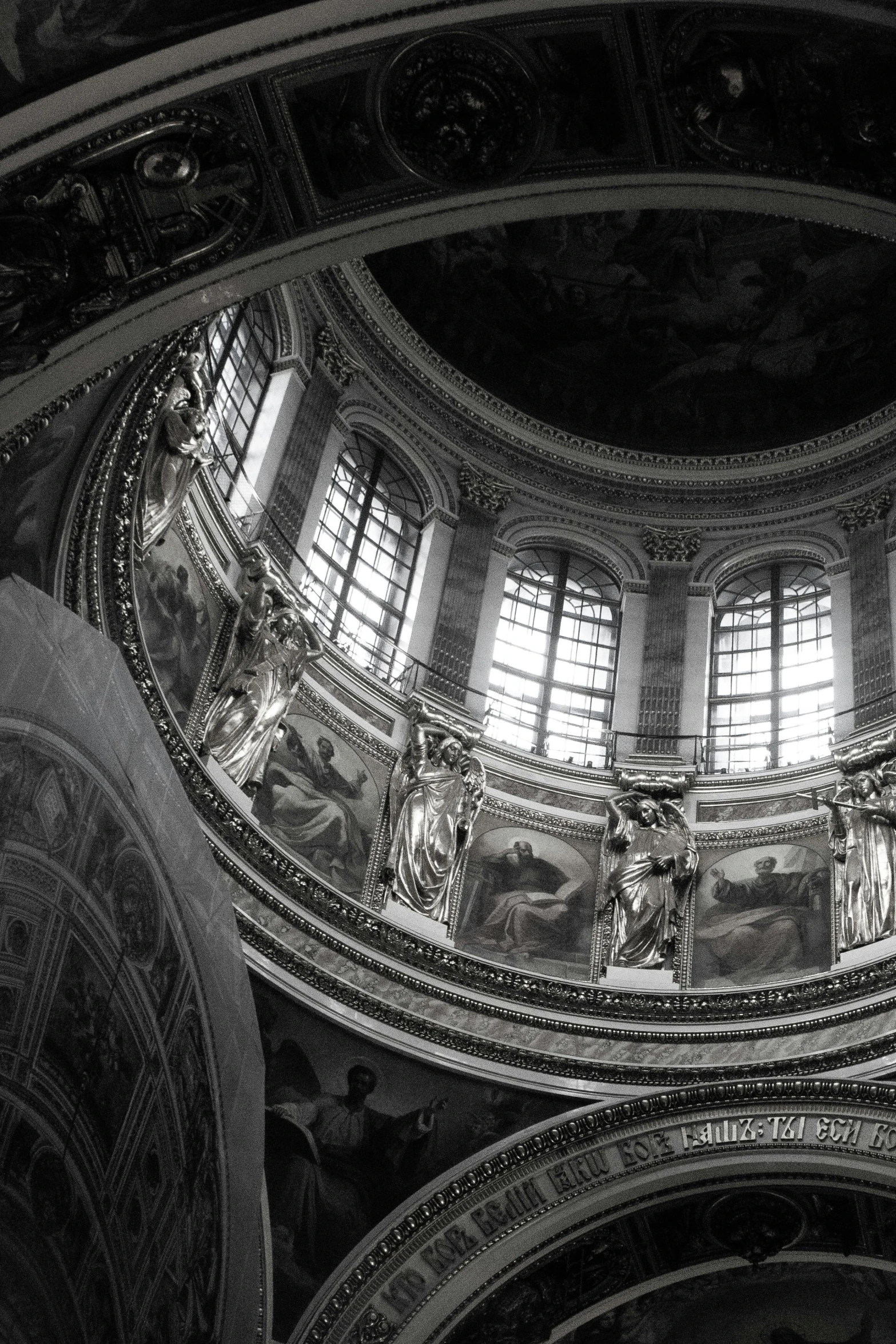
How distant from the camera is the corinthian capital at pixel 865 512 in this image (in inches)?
973

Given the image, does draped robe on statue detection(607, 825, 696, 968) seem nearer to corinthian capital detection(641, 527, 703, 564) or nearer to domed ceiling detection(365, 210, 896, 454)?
corinthian capital detection(641, 527, 703, 564)

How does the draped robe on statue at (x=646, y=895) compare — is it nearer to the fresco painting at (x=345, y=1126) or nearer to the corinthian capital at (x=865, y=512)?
the fresco painting at (x=345, y=1126)

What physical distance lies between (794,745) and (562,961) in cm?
466

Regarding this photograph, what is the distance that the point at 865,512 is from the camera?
979 inches

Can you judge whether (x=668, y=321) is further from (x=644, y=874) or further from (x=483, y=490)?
(x=644, y=874)

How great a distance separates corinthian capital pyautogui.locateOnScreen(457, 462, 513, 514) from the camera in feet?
82.6

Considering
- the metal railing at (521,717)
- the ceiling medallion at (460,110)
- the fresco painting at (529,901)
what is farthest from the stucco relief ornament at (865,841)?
the ceiling medallion at (460,110)

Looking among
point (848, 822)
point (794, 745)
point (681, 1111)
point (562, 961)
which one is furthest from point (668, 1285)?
point (794, 745)

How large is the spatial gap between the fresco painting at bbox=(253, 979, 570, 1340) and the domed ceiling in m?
12.3

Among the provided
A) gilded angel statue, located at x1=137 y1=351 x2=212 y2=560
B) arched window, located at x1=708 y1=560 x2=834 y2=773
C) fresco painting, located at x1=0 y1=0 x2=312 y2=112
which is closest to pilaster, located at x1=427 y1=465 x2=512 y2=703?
arched window, located at x1=708 y1=560 x2=834 y2=773

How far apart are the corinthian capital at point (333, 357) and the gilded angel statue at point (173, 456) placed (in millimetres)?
6041

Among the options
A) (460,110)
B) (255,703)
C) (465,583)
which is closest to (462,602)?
(465,583)

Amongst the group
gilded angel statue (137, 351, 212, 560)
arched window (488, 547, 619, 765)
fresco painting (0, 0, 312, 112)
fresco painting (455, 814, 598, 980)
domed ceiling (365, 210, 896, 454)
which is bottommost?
fresco painting (0, 0, 312, 112)

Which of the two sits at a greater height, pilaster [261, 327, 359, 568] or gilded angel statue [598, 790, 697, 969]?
pilaster [261, 327, 359, 568]
